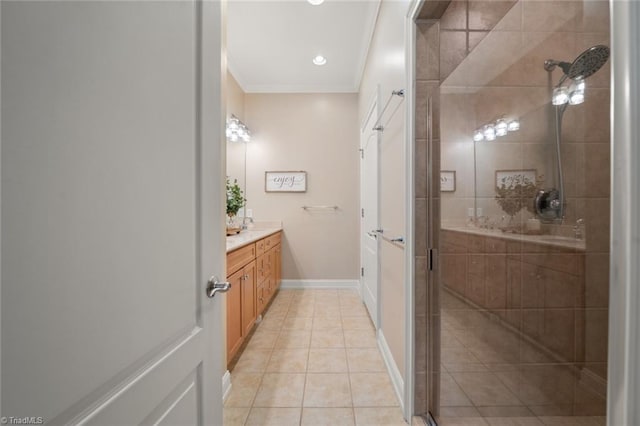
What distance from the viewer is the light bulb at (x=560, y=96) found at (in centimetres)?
90

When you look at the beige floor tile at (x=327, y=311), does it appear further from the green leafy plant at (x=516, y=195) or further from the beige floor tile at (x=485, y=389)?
the green leafy plant at (x=516, y=195)

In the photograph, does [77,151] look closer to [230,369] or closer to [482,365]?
[482,365]

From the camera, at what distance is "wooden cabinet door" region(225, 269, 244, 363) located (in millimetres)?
1776

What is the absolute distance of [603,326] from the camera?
2.14 feet

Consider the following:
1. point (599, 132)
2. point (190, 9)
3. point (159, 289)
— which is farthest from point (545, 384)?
point (190, 9)

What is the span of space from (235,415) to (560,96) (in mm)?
2095

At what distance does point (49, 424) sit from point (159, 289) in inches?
9.9

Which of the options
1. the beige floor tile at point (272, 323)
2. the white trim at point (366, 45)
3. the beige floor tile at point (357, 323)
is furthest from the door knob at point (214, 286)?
the white trim at point (366, 45)

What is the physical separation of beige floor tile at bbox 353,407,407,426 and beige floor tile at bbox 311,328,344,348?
2.33 ft

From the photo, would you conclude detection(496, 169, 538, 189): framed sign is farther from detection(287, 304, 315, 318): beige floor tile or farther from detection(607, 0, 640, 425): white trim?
detection(287, 304, 315, 318): beige floor tile

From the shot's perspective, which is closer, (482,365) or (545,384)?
(545,384)

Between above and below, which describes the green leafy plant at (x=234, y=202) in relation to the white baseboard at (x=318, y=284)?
above

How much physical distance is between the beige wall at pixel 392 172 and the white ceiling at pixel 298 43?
0.45m

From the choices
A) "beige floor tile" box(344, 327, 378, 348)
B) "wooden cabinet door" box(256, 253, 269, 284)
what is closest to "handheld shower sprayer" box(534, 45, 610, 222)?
"beige floor tile" box(344, 327, 378, 348)
